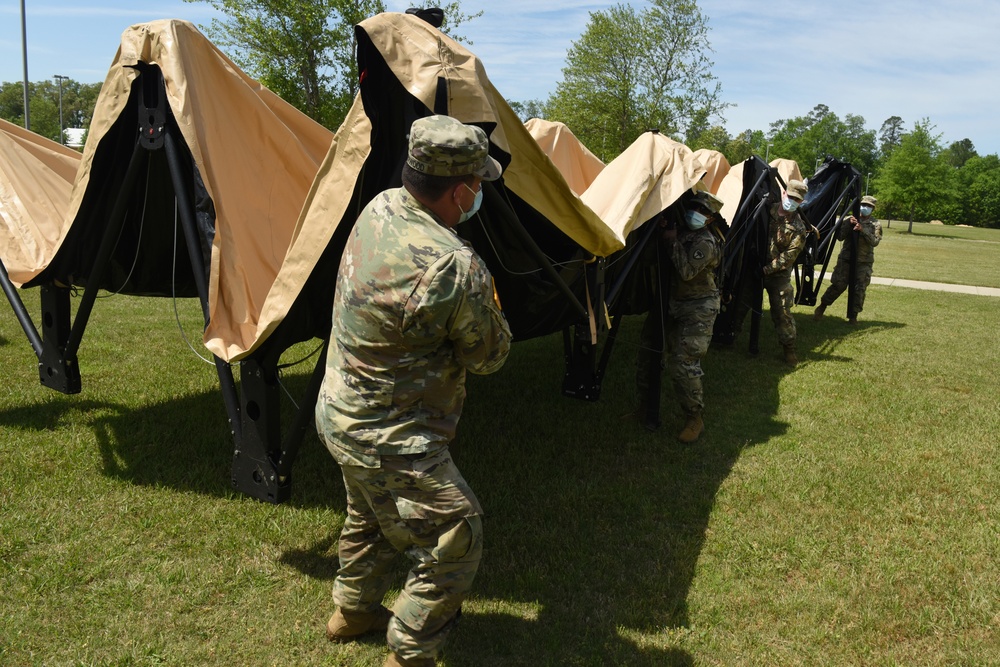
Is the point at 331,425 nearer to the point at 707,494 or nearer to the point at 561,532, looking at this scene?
the point at 561,532

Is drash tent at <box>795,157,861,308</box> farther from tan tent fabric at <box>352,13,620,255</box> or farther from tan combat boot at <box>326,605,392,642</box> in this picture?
tan combat boot at <box>326,605,392,642</box>

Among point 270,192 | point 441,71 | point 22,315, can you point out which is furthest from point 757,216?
point 22,315

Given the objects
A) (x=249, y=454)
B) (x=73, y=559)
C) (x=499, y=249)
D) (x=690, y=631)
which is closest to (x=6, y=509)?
(x=73, y=559)

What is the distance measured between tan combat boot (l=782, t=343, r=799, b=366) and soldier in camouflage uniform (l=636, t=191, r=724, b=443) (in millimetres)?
3829

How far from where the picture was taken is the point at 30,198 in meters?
6.01

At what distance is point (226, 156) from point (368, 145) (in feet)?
4.15

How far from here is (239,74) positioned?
4.79 m

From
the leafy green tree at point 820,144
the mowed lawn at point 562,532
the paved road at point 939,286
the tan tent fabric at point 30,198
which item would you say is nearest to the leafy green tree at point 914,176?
the leafy green tree at point 820,144

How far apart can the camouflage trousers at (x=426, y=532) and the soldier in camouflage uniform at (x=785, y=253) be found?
770 cm

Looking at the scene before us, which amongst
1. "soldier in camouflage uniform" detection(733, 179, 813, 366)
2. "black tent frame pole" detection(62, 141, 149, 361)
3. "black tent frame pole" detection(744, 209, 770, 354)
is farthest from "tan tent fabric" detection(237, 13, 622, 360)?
"soldier in camouflage uniform" detection(733, 179, 813, 366)

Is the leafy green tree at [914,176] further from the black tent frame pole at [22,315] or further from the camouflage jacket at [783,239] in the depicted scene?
the black tent frame pole at [22,315]

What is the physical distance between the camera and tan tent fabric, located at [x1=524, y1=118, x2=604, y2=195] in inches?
345

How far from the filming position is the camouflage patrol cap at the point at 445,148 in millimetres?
2822

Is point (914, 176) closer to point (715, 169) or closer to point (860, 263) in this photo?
point (860, 263)
